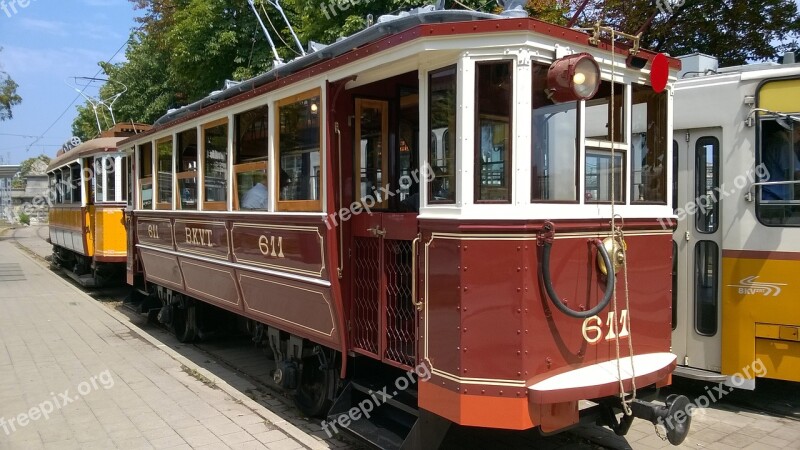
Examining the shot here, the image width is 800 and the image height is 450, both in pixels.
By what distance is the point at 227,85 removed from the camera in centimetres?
626

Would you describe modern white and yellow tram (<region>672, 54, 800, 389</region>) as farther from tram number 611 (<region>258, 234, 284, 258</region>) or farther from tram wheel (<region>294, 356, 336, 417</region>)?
tram number 611 (<region>258, 234, 284, 258</region>)

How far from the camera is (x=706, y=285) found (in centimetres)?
556

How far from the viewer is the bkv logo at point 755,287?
16.8 ft

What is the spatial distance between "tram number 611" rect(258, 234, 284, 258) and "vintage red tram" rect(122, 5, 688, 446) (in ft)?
0.08

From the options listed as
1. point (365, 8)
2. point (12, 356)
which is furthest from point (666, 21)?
point (12, 356)

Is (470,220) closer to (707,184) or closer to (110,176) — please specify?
(707,184)

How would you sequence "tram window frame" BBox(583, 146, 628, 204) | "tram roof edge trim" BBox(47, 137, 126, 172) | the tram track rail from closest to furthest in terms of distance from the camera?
"tram window frame" BBox(583, 146, 628, 204) → the tram track rail → "tram roof edge trim" BBox(47, 137, 126, 172)

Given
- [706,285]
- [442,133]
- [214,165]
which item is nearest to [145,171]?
[214,165]

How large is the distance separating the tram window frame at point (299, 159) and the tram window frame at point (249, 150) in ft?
0.66

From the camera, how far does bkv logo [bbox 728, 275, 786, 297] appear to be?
16.8 feet

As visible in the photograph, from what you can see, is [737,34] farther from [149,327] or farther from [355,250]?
[149,327]

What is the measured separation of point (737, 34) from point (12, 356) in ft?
37.3

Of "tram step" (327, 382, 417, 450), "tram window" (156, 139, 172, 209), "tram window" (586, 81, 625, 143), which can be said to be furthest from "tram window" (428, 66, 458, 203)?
"tram window" (156, 139, 172, 209)

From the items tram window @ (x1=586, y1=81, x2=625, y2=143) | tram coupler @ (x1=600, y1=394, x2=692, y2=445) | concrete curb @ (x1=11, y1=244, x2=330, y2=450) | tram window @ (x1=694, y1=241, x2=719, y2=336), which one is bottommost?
concrete curb @ (x1=11, y1=244, x2=330, y2=450)
